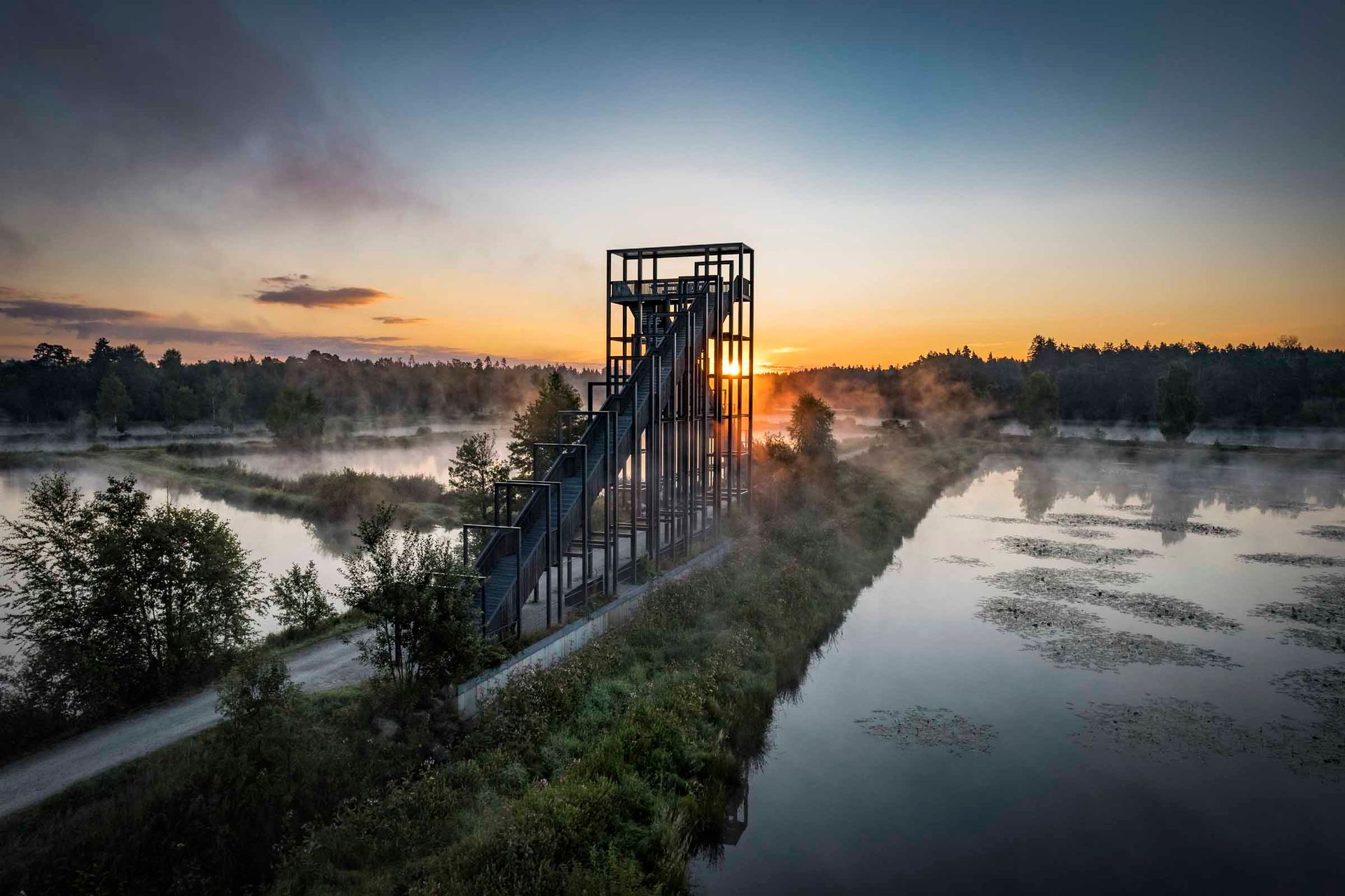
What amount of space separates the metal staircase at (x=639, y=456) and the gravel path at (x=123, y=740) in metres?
3.97

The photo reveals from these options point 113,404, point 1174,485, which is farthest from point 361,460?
point 1174,485

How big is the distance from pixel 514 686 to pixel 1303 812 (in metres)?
14.8

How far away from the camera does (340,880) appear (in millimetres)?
9492

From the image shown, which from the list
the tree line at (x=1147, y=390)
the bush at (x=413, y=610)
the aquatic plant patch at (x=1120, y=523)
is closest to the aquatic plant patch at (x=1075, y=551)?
the aquatic plant patch at (x=1120, y=523)

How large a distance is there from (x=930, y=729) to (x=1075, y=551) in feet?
70.9

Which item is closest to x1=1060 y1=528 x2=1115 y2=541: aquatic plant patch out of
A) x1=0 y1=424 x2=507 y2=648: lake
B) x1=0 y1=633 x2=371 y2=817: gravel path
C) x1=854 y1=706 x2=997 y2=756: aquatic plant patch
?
x1=854 y1=706 x2=997 y2=756: aquatic plant patch

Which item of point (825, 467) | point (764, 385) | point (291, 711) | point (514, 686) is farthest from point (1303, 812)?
point (764, 385)

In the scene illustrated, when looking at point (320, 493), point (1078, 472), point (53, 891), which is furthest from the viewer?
point (1078, 472)

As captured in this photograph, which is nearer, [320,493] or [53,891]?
[53,891]

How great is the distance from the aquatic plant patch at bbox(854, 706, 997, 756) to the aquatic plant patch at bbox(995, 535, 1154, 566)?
1842cm

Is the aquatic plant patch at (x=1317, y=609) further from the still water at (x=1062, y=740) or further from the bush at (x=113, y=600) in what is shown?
the bush at (x=113, y=600)

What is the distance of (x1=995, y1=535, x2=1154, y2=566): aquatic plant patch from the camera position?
1248 inches

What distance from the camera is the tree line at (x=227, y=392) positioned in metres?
74.1

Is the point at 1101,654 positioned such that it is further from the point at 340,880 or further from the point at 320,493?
the point at 320,493
